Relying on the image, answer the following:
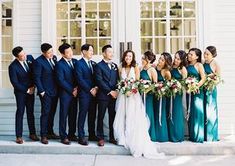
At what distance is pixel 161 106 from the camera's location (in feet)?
23.6

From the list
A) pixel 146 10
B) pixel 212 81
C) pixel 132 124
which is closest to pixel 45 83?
pixel 132 124

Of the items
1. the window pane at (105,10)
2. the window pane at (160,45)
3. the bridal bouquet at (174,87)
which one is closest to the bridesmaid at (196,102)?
the bridal bouquet at (174,87)

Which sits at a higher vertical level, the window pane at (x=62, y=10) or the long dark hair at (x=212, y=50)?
the window pane at (x=62, y=10)

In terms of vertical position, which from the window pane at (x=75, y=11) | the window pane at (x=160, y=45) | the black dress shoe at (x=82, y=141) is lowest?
the black dress shoe at (x=82, y=141)

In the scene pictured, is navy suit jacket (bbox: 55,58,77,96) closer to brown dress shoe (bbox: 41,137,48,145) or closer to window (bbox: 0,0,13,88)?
brown dress shoe (bbox: 41,137,48,145)

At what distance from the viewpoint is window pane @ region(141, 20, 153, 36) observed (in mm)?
7934

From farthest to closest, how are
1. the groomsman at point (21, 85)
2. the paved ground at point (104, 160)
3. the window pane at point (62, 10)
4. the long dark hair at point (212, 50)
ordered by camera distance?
the window pane at point (62, 10), the long dark hair at point (212, 50), the groomsman at point (21, 85), the paved ground at point (104, 160)

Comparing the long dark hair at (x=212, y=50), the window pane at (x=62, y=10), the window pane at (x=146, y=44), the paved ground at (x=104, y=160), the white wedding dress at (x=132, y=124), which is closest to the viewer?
the paved ground at (x=104, y=160)

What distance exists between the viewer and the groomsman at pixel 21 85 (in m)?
7.01

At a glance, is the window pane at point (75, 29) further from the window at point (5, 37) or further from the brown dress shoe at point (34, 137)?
the brown dress shoe at point (34, 137)

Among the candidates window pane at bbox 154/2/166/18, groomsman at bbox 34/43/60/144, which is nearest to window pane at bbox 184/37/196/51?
window pane at bbox 154/2/166/18

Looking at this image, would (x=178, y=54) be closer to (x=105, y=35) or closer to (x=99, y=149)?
(x=105, y=35)

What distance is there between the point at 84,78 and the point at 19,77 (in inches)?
45.0

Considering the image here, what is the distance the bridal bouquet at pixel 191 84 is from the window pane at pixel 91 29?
83.4 inches
